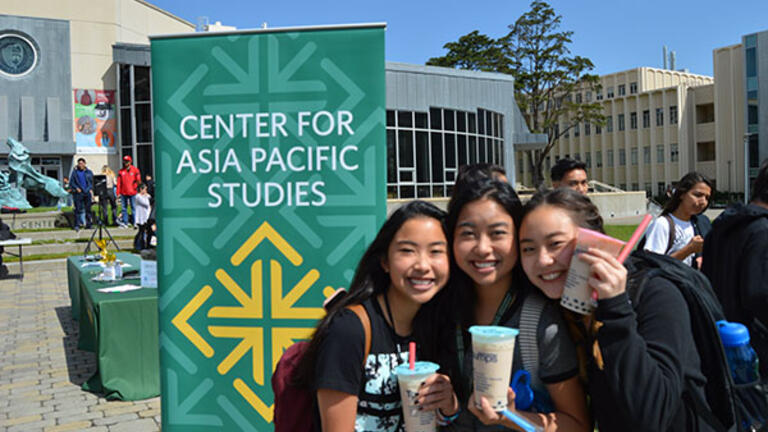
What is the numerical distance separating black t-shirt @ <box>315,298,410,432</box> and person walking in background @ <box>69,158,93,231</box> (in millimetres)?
17749

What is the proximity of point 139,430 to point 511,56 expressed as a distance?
3755cm

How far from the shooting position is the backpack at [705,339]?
179cm

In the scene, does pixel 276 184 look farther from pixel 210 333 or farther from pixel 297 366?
pixel 297 366

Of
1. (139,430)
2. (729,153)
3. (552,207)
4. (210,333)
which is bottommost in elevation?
(139,430)

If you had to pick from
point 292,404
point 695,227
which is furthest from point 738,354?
A: point 695,227

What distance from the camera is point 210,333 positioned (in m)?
3.68

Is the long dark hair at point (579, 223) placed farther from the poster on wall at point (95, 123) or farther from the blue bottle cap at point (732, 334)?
the poster on wall at point (95, 123)

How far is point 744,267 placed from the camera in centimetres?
301

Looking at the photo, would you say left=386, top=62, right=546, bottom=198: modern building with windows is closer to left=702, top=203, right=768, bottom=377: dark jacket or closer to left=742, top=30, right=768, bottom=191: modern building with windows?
left=702, top=203, right=768, bottom=377: dark jacket

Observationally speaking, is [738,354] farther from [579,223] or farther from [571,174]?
[571,174]

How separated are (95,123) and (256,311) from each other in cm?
3381

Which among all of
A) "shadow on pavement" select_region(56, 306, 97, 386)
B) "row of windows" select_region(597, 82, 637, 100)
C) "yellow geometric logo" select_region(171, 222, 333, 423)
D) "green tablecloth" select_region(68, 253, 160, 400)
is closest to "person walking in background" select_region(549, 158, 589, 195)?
"yellow geometric logo" select_region(171, 222, 333, 423)

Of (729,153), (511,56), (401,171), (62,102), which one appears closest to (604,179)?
(729,153)

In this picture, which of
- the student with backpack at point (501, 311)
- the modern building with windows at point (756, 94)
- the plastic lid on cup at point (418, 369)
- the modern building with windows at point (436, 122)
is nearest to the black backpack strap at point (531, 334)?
the student with backpack at point (501, 311)
